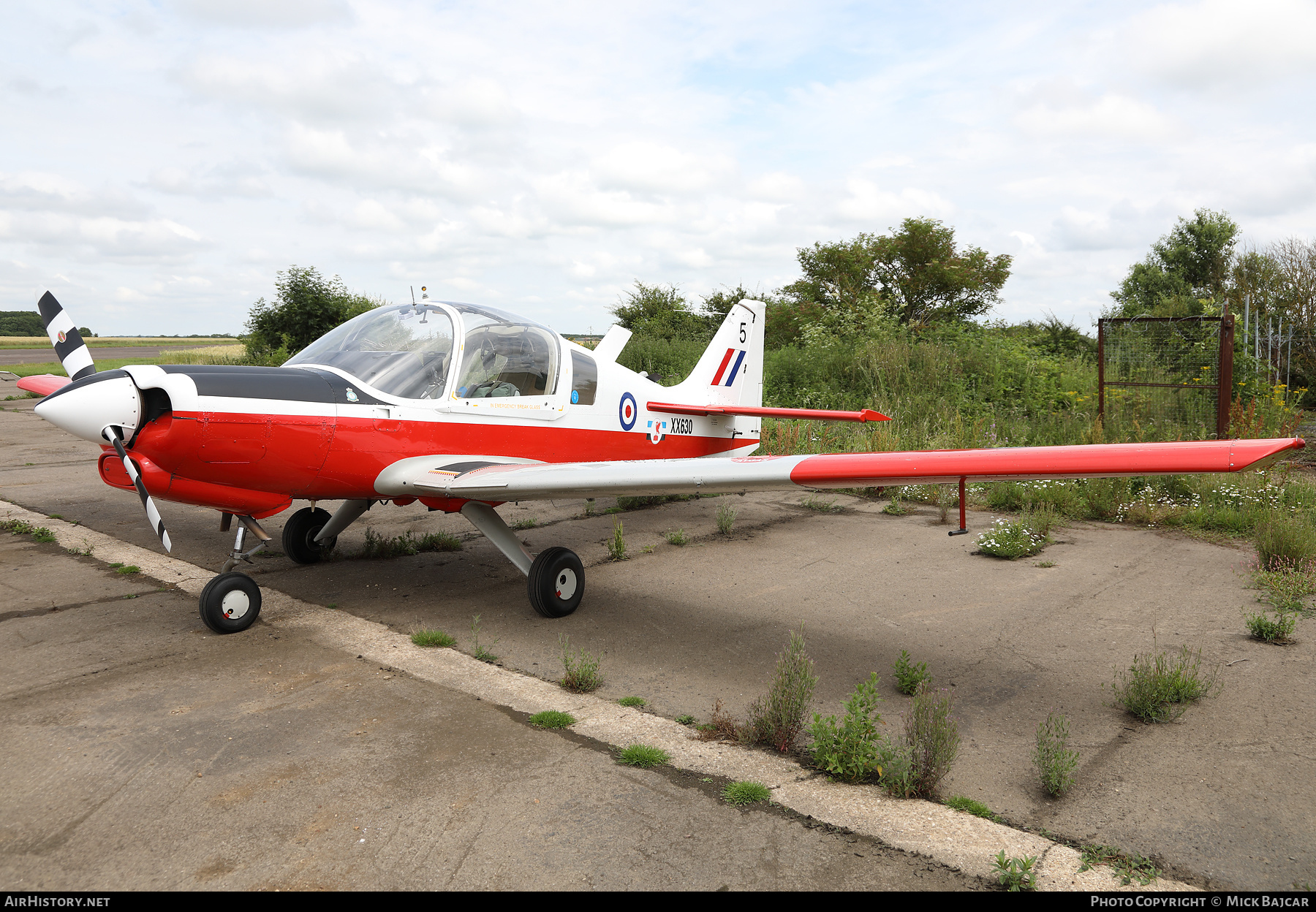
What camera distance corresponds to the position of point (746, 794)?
10.3 ft

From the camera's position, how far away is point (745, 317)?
31.2ft

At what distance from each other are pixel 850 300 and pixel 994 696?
24467 mm

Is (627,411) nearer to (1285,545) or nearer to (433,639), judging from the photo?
(433,639)

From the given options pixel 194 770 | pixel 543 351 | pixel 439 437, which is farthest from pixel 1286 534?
pixel 194 770

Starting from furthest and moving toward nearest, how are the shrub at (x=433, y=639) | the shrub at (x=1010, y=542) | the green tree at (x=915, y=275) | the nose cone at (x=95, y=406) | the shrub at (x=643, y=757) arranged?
the green tree at (x=915, y=275) < the shrub at (x=1010, y=542) < the shrub at (x=433, y=639) < the nose cone at (x=95, y=406) < the shrub at (x=643, y=757)

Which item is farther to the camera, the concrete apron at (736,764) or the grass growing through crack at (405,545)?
the grass growing through crack at (405,545)

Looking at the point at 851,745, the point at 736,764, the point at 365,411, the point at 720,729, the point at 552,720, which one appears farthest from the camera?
the point at 365,411

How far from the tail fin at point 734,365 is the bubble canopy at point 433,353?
8.96 feet

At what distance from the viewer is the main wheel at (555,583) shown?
5.52 m

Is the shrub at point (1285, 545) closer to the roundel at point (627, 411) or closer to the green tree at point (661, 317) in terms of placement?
the roundel at point (627, 411)

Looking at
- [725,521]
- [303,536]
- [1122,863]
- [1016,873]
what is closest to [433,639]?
[303,536]

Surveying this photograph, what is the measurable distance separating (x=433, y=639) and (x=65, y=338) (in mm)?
3525

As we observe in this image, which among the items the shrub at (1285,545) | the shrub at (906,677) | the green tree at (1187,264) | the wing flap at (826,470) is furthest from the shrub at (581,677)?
the green tree at (1187,264)

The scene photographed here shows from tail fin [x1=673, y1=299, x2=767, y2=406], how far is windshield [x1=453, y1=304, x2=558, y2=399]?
97.1 inches
